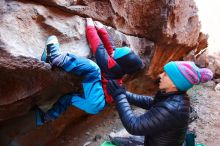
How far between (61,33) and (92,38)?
0.42 metres

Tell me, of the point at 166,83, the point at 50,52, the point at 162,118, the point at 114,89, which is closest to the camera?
the point at 162,118

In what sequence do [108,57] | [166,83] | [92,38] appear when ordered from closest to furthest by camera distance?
[166,83] → [108,57] → [92,38]

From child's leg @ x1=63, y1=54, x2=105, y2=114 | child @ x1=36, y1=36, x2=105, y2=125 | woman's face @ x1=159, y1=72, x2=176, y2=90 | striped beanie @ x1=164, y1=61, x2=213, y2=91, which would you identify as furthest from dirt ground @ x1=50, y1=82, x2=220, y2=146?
striped beanie @ x1=164, y1=61, x2=213, y2=91

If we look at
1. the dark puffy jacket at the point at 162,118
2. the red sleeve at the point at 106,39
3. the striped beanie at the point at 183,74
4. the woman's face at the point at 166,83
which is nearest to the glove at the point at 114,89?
the dark puffy jacket at the point at 162,118

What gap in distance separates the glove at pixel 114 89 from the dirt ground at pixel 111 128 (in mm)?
2285

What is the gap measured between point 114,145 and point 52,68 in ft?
4.06

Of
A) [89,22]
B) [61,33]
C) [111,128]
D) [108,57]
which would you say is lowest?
[111,128]

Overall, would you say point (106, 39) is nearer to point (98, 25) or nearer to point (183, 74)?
point (98, 25)

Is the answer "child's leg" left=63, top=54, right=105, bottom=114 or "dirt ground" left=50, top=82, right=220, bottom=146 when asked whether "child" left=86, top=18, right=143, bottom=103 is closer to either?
"child's leg" left=63, top=54, right=105, bottom=114

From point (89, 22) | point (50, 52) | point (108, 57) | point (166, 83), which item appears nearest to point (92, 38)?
point (89, 22)

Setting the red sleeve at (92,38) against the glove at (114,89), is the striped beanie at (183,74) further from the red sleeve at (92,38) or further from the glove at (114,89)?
the red sleeve at (92,38)

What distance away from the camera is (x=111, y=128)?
610cm

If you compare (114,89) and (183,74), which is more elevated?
(183,74)

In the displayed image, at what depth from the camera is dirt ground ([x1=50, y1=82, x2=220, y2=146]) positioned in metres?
5.64
